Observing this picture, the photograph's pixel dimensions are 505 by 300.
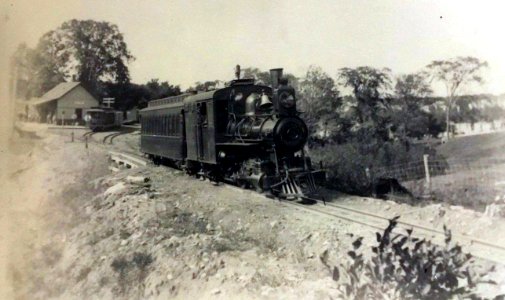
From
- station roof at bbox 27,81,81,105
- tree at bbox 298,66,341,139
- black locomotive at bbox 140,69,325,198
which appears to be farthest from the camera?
tree at bbox 298,66,341,139

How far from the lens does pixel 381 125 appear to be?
18.9ft

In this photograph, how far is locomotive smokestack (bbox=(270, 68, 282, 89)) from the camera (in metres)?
4.02

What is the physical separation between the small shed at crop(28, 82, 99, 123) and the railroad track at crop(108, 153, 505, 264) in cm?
177

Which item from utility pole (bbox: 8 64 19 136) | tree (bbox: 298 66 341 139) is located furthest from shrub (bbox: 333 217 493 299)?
tree (bbox: 298 66 341 139)

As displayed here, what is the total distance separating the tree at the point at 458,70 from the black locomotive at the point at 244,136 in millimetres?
1358

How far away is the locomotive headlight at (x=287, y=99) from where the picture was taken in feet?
14.6

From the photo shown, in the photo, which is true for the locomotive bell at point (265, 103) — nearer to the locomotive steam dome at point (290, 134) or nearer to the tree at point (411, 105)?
the locomotive steam dome at point (290, 134)

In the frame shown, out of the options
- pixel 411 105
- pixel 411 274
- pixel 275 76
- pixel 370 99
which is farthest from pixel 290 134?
pixel 411 274

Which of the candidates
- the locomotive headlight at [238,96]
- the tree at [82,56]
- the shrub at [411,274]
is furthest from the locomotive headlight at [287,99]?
the shrub at [411,274]

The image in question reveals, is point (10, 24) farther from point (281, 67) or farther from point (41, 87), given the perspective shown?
point (281, 67)

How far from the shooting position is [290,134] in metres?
4.48

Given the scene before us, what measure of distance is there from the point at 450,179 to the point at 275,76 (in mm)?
3155

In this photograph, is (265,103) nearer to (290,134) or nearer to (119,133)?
(290,134)

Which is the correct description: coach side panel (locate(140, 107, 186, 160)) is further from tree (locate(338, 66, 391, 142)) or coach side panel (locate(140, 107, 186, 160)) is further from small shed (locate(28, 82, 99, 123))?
tree (locate(338, 66, 391, 142))
